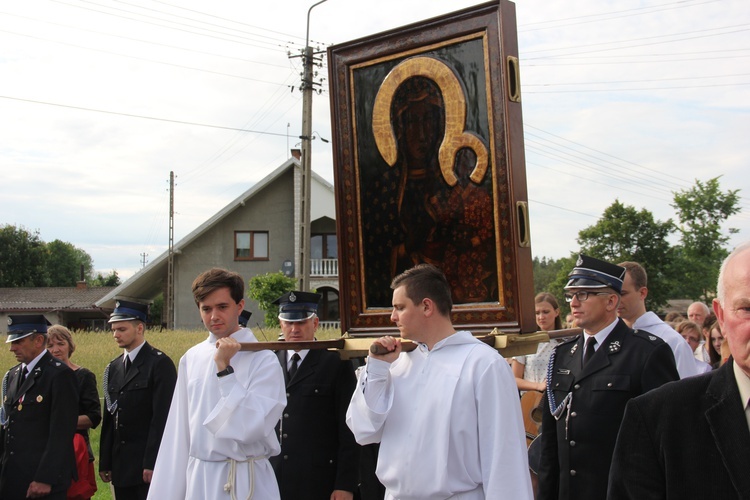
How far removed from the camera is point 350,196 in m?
5.27

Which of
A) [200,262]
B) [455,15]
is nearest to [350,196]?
[455,15]

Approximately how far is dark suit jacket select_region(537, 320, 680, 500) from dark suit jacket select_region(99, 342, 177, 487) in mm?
3210

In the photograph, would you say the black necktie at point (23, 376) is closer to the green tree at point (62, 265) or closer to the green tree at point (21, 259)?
the green tree at point (21, 259)

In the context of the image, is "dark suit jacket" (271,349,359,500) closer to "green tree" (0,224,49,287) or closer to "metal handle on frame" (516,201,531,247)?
"metal handle on frame" (516,201,531,247)

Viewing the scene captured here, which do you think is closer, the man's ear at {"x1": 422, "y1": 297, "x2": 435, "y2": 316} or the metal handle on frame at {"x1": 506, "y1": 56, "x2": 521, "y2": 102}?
the man's ear at {"x1": 422, "y1": 297, "x2": 435, "y2": 316}

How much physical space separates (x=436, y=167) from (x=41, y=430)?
4101mm

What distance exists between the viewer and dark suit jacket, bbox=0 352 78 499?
21.2 feet

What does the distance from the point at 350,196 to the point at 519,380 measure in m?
2.59

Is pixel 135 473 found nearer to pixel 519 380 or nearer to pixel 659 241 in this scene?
pixel 519 380

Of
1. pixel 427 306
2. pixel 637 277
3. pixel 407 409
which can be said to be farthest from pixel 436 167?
pixel 637 277

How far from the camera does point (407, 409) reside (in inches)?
150

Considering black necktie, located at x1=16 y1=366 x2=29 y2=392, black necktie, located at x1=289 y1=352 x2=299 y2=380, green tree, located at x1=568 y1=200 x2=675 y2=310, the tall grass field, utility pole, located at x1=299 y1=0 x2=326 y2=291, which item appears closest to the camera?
black necktie, located at x1=289 y1=352 x2=299 y2=380

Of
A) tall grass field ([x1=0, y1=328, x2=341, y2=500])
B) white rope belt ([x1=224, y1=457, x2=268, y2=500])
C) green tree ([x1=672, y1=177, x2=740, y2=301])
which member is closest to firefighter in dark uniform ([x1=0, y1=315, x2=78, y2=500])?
white rope belt ([x1=224, y1=457, x2=268, y2=500])

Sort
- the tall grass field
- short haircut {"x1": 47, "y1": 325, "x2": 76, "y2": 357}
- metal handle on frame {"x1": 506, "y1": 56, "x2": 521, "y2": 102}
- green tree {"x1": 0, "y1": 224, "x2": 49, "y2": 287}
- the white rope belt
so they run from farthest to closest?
1. green tree {"x1": 0, "y1": 224, "x2": 49, "y2": 287}
2. the tall grass field
3. short haircut {"x1": 47, "y1": 325, "x2": 76, "y2": 357}
4. metal handle on frame {"x1": 506, "y1": 56, "x2": 521, "y2": 102}
5. the white rope belt
